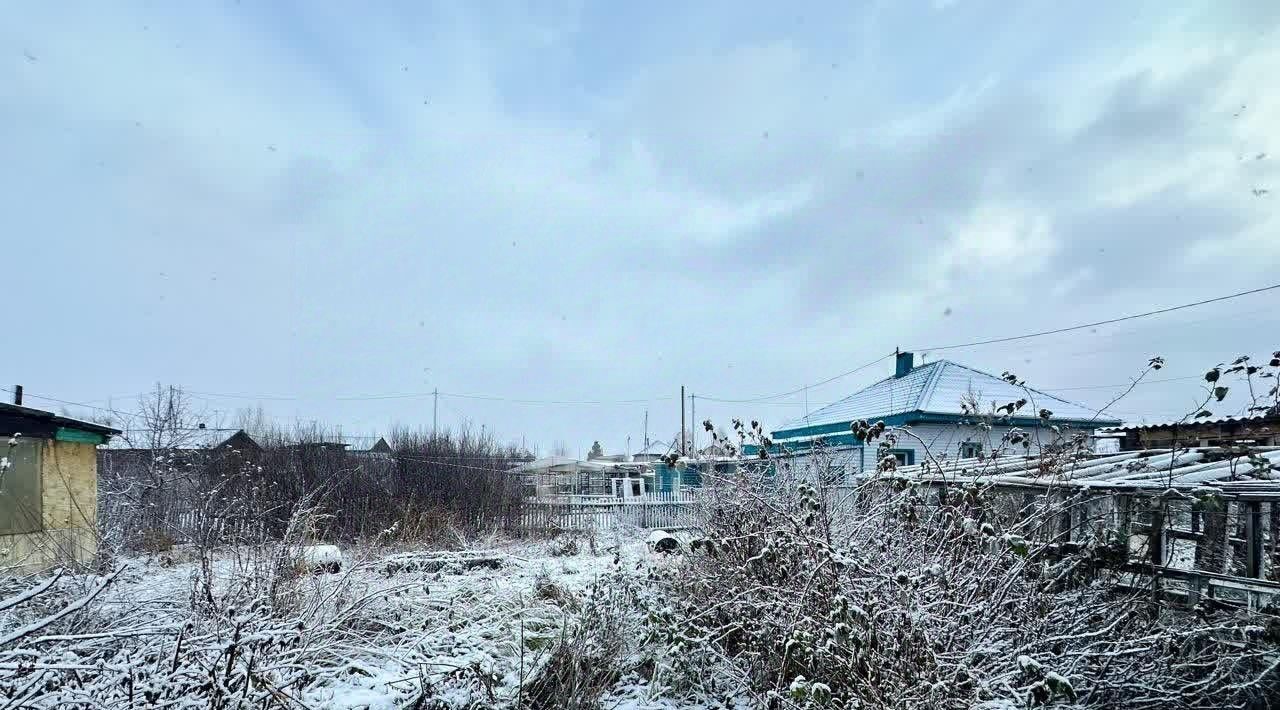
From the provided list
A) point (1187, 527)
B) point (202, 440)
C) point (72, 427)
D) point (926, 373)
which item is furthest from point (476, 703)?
point (202, 440)

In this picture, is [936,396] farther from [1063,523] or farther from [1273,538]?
[1273,538]

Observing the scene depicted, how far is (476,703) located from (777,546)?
189 centimetres

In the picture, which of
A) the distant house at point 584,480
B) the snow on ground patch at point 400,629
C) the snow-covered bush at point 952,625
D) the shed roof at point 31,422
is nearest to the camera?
the snow-covered bush at point 952,625

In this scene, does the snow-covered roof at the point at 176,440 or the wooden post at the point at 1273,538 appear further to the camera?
the snow-covered roof at the point at 176,440

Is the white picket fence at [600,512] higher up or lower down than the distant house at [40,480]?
lower down

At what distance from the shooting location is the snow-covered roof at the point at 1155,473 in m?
3.90

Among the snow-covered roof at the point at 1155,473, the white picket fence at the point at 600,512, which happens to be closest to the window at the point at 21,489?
the white picket fence at the point at 600,512

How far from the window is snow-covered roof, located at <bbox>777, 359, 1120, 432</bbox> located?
1476cm

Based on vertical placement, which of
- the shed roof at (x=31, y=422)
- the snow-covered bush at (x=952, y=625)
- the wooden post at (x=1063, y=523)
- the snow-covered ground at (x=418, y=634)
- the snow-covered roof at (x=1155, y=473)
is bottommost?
the snow-covered ground at (x=418, y=634)

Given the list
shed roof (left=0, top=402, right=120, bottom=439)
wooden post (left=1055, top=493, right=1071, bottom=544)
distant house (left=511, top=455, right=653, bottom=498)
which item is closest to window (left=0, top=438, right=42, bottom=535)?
shed roof (left=0, top=402, right=120, bottom=439)

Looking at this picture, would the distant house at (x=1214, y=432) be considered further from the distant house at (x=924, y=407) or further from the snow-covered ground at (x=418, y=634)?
the snow-covered ground at (x=418, y=634)

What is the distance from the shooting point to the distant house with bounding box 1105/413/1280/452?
617 cm

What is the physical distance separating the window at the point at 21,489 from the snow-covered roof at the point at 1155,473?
10.4 metres

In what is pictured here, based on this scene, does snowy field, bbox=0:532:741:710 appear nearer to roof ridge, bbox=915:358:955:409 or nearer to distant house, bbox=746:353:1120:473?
distant house, bbox=746:353:1120:473
